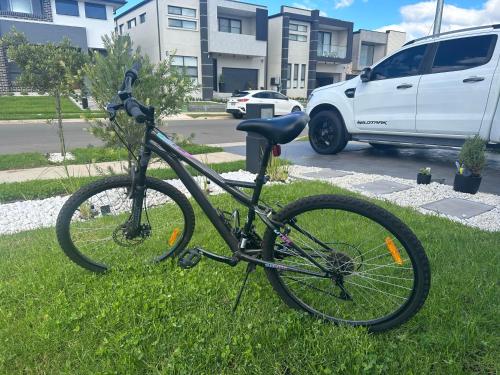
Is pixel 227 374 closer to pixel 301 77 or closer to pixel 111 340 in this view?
pixel 111 340

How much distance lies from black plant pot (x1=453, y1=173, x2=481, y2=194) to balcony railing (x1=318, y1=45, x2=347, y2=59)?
1360 inches

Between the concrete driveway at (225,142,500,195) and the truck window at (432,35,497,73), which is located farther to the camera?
the concrete driveway at (225,142,500,195)

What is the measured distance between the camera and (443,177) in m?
6.06

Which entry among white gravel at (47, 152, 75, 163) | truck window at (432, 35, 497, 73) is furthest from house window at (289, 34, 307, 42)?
white gravel at (47, 152, 75, 163)

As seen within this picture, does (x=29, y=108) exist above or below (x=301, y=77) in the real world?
below

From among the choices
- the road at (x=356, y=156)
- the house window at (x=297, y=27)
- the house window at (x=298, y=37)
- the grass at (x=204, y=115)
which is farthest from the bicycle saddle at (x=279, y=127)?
the house window at (x=297, y=27)

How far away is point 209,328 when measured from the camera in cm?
216

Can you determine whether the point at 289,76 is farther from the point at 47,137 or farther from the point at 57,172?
the point at 57,172

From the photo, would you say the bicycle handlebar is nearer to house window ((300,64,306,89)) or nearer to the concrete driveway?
the concrete driveway

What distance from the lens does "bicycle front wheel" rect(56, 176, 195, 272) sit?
2.65 metres

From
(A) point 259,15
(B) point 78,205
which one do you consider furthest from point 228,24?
(B) point 78,205

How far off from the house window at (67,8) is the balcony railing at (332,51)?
22.7 m

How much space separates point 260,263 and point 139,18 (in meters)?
33.2

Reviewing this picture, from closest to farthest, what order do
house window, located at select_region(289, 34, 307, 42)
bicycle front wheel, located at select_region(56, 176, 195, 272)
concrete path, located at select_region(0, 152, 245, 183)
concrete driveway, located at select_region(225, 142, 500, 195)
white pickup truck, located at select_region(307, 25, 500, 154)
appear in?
bicycle front wheel, located at select_region(56, 176, 195, 272)
white pickup truck, located at select_region(307, 25, 500, 154)
concrete path, located at select_region(0, 152, 245, 183)
concrete driveway, located at select_region(225, 142, 500, 195)
house window, located at select_region(289, 34, 307, 42)
